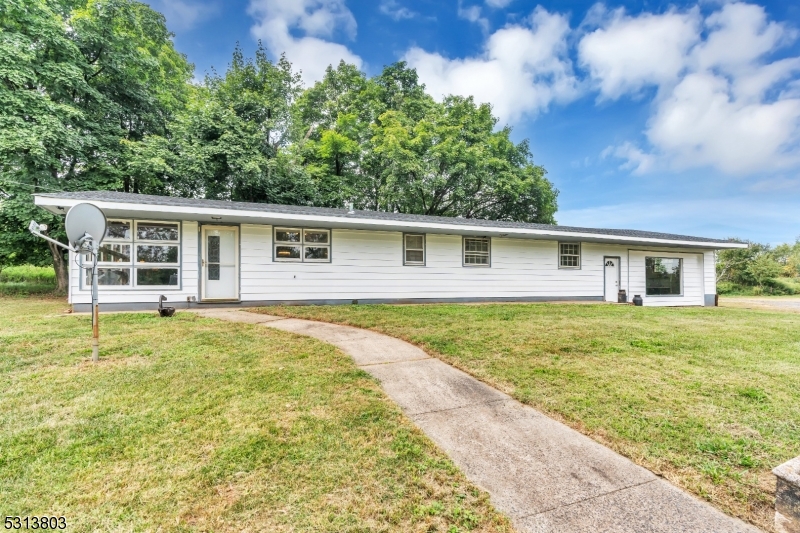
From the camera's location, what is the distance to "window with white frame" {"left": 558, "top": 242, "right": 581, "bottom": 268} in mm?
12422

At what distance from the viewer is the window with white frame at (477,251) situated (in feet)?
37.2

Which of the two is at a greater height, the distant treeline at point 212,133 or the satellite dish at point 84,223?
the distant treeline at point 212,133

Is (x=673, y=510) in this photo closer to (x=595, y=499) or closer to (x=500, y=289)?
(x=595, y=499)

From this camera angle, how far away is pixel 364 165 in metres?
18.4

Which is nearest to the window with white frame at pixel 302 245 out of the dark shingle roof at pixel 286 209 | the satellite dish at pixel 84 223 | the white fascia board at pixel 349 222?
the white fascia board at pixel 349 222

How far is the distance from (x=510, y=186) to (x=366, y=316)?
13.4m

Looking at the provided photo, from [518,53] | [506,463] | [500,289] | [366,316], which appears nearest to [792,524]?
[506,463]

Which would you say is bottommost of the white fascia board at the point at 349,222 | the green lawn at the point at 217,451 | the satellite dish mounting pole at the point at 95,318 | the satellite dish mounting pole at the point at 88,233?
the green lawn at the point at 217,451

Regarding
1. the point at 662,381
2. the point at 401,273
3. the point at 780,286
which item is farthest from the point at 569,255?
the point at 780,286

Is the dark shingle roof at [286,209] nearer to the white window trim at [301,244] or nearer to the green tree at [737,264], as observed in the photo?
the white window trim at [301,244]

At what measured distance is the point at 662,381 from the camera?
379cm

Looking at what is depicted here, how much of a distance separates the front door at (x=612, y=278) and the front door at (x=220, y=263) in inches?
509

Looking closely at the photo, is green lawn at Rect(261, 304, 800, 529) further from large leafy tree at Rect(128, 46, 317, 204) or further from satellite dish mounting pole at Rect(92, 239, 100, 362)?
large leafy tree at Rect(128, 46, 317, 204)

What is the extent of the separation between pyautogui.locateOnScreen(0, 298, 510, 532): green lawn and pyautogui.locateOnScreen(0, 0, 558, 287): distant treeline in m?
11.2
